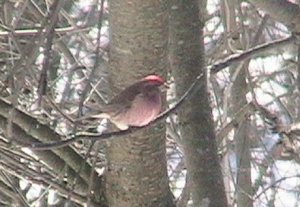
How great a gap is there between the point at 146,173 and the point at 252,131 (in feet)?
4.30

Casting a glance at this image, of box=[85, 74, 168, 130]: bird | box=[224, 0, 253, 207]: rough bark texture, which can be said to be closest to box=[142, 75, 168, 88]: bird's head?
box=[85, 74, 168, 130]: bird

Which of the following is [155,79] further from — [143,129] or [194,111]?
[194,111]

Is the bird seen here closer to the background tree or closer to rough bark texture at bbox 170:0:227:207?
the background tree

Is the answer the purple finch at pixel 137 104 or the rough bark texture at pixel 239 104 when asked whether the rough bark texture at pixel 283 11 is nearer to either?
the purple finch at pixel 137 104

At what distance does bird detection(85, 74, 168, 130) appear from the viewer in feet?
6.26

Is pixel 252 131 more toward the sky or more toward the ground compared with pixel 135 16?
more toward the sky

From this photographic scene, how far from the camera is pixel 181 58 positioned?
245cm

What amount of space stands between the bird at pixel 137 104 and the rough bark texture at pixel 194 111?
1.30 feet

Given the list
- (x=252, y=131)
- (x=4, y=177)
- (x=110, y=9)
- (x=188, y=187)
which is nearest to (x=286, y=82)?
(x=252, y=131)

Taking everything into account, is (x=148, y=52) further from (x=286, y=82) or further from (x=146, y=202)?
(x=286, y=82)

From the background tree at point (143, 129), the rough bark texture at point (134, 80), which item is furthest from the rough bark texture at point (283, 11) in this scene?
the rough bark texture at point (134, 80)

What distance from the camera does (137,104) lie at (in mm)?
1995

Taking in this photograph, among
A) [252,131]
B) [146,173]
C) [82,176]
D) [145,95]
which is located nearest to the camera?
[145,95]

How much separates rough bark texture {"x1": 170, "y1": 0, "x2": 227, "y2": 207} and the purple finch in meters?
0.40
